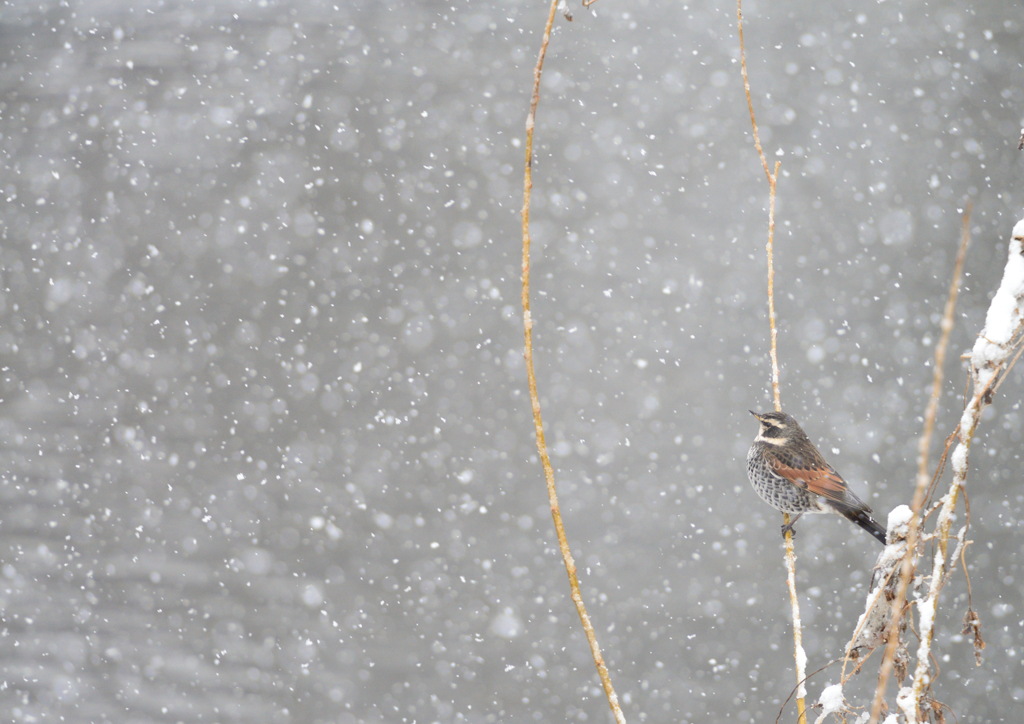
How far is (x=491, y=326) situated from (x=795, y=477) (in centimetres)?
40

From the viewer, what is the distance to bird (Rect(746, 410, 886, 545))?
1.36 feet

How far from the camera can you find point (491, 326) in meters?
0.75

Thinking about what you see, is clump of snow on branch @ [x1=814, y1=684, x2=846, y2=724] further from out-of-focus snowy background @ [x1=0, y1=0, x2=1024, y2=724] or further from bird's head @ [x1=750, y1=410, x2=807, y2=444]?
out-of-focus snowy background @ [x1=0, y1=0, x2=1024, y2=724]

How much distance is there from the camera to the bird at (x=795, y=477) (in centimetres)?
42

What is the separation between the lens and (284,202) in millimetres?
760

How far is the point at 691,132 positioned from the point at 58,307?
0.78 meters

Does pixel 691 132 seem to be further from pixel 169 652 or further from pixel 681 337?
pixel 169 652

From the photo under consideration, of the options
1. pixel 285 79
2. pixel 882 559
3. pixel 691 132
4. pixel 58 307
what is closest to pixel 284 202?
pixel 285 79

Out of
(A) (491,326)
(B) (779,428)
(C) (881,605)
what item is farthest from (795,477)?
(A) (491,326)

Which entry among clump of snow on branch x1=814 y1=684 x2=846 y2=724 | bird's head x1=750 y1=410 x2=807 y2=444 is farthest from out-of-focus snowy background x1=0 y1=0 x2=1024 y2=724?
clump of snow on branch x1=814 y1=684 x2=846 y2=724

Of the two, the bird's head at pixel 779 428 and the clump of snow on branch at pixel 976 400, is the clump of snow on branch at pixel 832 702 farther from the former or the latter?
the bird's head at pixel 779 428

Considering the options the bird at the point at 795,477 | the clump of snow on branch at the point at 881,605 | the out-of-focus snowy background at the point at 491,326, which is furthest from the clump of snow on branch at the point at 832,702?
the out-of-focus snowy background at the point at 491,326

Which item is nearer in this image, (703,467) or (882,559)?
(882,559)

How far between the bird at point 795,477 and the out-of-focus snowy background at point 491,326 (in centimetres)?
29
